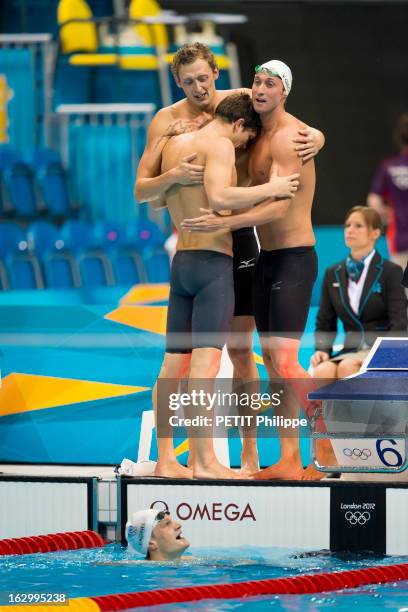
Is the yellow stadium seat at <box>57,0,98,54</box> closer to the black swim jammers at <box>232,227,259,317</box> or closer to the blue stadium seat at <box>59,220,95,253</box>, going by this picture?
the blue stadium seat at <box>59,220,95,253</box>

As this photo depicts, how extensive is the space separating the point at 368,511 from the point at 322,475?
286mm

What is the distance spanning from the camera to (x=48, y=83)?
10781 millimetres

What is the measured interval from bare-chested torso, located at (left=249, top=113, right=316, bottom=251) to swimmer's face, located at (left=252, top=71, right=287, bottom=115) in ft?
0.35

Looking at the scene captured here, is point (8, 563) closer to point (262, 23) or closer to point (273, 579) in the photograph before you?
point (273, 579)

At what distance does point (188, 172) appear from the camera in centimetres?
502

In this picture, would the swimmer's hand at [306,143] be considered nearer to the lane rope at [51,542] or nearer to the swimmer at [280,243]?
the swimmer at [280,243]

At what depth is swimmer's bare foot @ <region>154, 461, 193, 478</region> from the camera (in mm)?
5230

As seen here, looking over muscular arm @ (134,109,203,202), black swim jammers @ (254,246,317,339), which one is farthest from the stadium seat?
black swim jammers @ (254,246,317,339)

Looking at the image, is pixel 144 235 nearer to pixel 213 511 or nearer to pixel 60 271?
pixel 60 271

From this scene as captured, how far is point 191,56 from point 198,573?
2016 millimetres

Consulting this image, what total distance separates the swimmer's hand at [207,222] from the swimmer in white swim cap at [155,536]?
1126mm

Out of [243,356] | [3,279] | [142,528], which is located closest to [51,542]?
[142,528]

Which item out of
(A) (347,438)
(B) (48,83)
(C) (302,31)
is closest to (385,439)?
(A) (347,438)

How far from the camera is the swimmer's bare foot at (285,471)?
518cm
